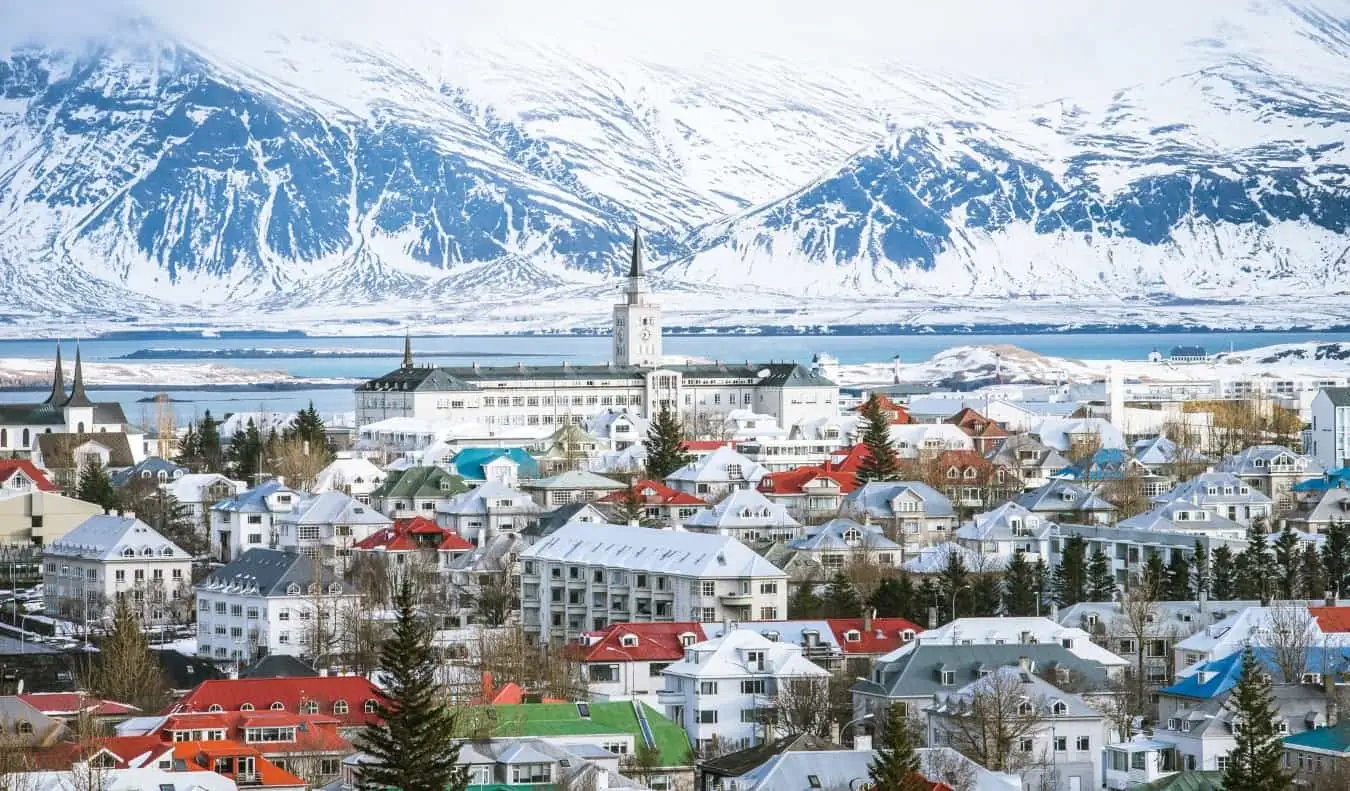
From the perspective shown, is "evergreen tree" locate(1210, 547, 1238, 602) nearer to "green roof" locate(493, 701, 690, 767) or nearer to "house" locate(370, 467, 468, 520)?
"green roof" locate(493, 701, 690, 767)

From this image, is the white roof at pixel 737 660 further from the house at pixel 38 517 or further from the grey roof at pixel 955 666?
the house at pixel 38 517

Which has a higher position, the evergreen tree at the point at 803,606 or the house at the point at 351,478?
the house at the point at 351,478

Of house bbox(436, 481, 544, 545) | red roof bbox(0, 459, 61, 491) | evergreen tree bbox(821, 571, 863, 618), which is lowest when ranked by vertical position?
evergreen tree bbox(821, 571, 863, 618)

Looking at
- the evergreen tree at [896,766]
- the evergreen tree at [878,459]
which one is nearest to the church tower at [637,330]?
the evergreen tree at [878,459]

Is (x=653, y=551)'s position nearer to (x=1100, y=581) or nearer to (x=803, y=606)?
(x=803, y=606)

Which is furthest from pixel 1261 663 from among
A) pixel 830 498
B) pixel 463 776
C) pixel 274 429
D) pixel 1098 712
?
pixel 274 429

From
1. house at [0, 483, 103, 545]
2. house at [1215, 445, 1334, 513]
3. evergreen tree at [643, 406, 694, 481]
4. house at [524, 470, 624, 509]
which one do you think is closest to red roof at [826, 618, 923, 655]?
house at [524, 470, 624, 509]
